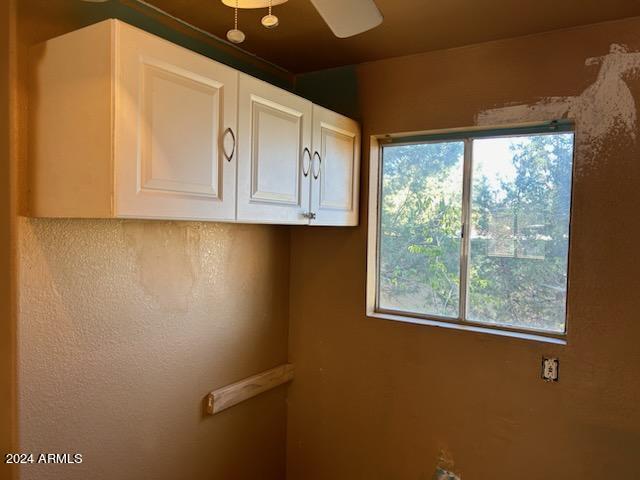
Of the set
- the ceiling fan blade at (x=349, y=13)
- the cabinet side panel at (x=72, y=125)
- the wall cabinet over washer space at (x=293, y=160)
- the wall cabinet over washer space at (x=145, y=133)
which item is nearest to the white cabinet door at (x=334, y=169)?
the wall cabinet over washer space at (x=293, y=160)

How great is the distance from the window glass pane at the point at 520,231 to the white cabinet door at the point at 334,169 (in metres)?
0.58

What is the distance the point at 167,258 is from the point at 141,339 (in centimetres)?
34

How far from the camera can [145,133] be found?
1.26m

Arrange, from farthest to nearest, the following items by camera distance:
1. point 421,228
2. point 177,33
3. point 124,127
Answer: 1. point 421,228
2. point 177,33
3. point 124,127

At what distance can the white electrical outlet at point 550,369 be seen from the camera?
184 cm

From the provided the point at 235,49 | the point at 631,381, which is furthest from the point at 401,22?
the point at 631,381

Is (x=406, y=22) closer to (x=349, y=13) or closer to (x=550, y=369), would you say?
(x=349, y=13)

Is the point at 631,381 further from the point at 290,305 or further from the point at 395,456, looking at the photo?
the point at 290,305

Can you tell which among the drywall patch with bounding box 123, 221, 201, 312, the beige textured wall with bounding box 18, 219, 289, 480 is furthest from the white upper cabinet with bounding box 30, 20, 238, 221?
the drywall patch with bounding box 123, 221, 201, 312

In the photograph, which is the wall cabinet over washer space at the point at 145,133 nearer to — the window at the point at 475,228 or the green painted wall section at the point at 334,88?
the green painted wall section at the point at 334,88

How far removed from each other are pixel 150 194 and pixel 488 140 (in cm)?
152

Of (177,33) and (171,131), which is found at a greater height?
(177,33)

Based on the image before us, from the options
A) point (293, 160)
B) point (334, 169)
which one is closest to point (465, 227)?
point (334, 169)

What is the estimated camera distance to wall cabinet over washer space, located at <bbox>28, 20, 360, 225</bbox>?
1.20 meters
